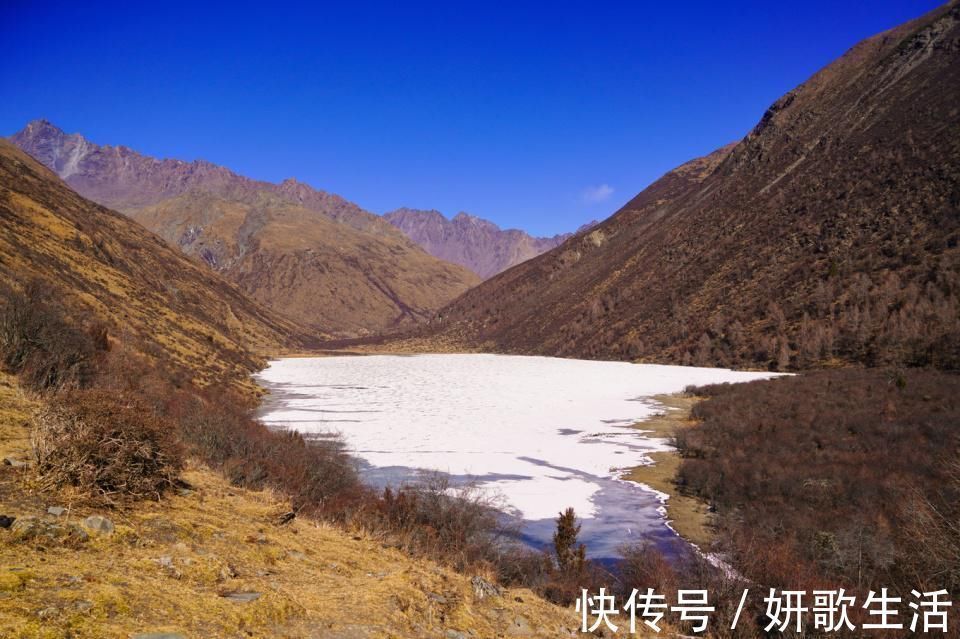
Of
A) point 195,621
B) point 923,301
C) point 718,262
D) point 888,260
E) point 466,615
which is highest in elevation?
point 718,262

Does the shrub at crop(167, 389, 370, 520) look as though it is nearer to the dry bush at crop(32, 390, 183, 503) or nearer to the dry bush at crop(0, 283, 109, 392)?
the dry bush at crop(0, 283, 109, 392)

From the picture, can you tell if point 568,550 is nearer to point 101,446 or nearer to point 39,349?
point 101,446

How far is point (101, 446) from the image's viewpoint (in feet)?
17.3

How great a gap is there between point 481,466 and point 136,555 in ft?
54.2

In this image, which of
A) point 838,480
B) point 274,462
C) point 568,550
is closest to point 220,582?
point 274,462

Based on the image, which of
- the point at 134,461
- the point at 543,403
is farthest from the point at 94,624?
the point at 543,403

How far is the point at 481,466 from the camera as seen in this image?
67.1 feet

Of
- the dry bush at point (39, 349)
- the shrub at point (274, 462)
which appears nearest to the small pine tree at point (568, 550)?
the shrub at point (274, 462)

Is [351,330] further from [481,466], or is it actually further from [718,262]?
[481,466]

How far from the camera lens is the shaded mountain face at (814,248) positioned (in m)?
49.3

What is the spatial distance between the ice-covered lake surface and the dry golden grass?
1.66ft

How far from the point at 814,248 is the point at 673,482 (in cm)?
5845

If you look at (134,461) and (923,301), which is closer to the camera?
(134,461)

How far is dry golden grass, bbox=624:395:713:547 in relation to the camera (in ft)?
48.1
